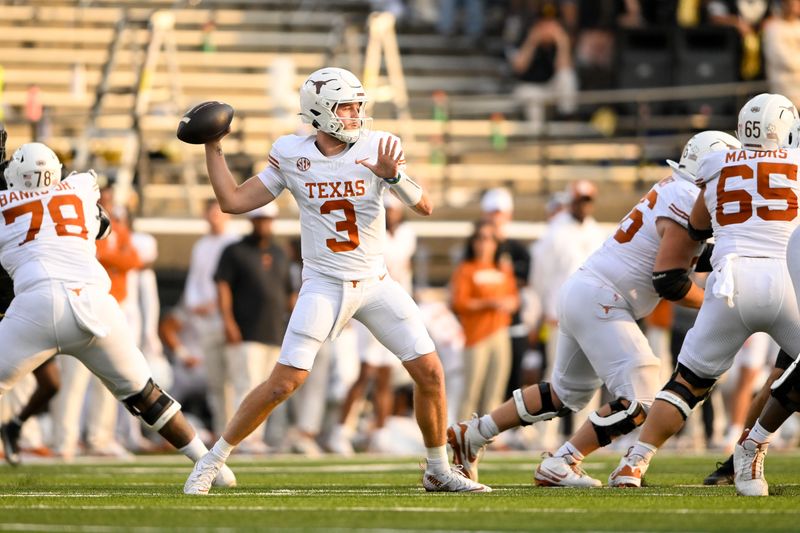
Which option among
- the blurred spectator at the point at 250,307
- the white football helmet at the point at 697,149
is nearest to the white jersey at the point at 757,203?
the white football helmet at the point at 697,149

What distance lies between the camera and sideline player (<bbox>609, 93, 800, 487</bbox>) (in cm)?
781

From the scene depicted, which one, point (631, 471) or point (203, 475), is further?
point (631, 471)

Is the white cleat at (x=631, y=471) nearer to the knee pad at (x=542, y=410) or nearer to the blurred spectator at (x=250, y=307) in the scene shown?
the knee pad at (x=542, y=410)

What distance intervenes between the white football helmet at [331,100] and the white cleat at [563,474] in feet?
6.67

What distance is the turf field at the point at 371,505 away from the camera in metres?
6.37

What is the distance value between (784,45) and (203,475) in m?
12.4

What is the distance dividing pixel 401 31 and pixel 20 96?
5.44 m

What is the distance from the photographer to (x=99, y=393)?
13125 mm

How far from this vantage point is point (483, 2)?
2252cm

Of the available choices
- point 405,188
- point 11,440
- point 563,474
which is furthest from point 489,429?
point 11,440

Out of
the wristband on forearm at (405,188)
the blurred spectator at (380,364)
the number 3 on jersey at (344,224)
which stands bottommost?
the blurred spectator at (380,364)

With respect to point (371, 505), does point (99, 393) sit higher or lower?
lower

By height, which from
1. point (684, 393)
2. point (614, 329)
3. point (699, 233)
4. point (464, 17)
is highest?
point (464, 17)

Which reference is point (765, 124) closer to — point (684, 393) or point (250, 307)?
point (684, 393)
